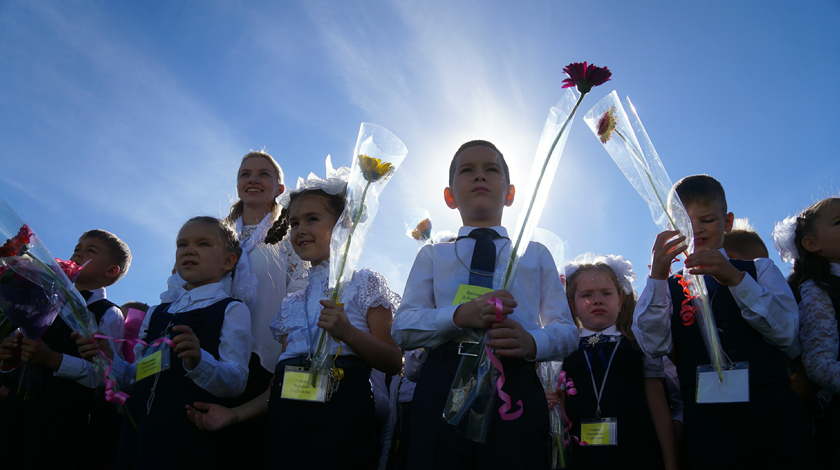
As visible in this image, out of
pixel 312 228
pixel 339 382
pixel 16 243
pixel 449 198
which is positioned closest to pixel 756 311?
pixel 449 198

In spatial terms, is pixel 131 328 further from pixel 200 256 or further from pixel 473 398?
pixel 473 398

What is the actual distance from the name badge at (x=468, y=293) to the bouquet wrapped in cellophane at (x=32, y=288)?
216 cm

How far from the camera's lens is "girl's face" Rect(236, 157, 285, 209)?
13.1 feet

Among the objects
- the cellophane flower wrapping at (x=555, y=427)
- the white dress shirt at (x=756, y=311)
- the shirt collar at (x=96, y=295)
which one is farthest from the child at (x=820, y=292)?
the shirt collar at (x=96, y=295)

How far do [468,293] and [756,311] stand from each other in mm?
1391

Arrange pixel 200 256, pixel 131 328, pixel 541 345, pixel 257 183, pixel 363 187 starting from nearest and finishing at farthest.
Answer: pixel 541 345
pixel 363 187
pixel 200 256
pixel 131 328
pixel 257 183

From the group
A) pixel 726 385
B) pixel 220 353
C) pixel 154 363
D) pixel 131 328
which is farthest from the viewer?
pixel 131 328

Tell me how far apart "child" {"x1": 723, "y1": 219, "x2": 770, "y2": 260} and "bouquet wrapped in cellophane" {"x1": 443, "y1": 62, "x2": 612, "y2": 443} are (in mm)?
2307

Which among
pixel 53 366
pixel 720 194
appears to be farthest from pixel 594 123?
pixel 53 366

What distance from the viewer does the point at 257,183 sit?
4.06 meters

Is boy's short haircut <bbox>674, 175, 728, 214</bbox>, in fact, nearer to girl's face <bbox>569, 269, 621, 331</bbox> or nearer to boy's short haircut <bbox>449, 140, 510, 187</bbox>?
girl's face <bbox>569, 269, 621, 331</bbox>

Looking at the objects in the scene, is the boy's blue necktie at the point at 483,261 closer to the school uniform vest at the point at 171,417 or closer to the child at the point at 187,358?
the child at the point at 187,358

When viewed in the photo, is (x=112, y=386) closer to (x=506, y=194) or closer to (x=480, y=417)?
(x=480, y=417)

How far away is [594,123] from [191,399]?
97.4 inches
